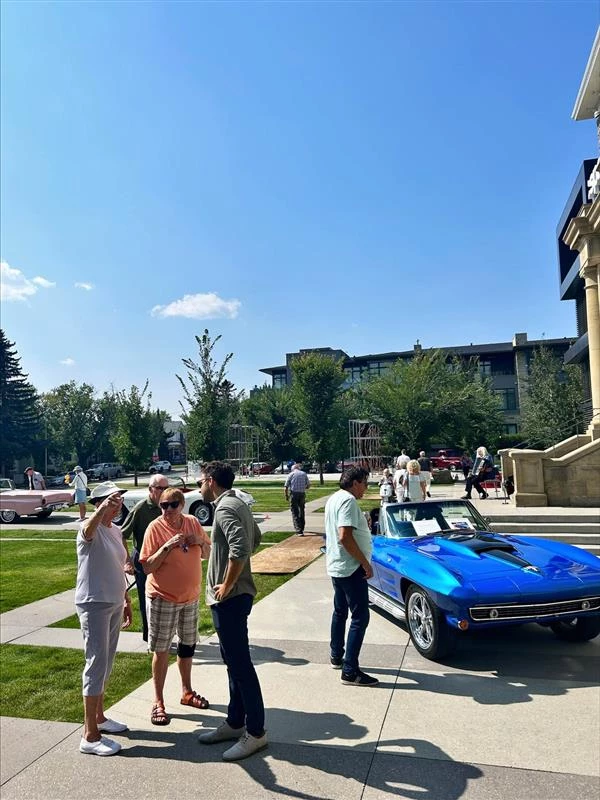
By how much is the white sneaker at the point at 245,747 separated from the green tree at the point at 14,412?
61678 millimetres

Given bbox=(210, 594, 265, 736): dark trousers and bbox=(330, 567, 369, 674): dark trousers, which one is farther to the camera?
bbox=(330, 567, 369, 674): dark trousers

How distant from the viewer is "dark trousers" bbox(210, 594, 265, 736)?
3469 millimetres

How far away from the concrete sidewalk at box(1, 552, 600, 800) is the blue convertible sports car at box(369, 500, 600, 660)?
353mm

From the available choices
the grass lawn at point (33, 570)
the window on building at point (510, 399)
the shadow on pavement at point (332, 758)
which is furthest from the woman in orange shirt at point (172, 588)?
the window on building at point (510, 399)

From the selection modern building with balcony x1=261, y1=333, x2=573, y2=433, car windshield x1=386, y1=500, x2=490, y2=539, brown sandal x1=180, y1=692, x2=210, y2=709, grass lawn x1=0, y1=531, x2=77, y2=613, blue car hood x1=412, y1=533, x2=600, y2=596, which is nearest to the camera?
brown sandal x1=180, y1=692, x2=210, y2=709

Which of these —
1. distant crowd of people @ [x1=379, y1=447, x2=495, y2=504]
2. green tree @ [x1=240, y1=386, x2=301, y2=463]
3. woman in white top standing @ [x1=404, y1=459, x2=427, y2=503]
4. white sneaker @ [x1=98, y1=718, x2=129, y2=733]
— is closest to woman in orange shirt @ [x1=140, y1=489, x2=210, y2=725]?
white sneaker @ [x1=98, y1=718, x2=129, y2=733]

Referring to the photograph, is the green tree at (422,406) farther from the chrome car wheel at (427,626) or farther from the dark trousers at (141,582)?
the dark trousers at (141,582)

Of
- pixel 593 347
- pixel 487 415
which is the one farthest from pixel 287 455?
pixel 593 347

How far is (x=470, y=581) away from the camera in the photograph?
15.9ft

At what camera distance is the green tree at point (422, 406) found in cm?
3475

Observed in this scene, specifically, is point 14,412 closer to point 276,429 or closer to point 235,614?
point 276,429

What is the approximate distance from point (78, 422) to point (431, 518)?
65.6 metres

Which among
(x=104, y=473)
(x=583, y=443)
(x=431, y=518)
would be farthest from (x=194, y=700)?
(x=104, y=473)

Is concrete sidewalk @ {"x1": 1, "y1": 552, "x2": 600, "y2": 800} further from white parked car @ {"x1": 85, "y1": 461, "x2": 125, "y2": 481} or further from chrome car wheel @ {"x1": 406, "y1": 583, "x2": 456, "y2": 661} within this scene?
white parked car @ {"x1": 85, "y1": 461, "x2": 125, "y2": 481}
